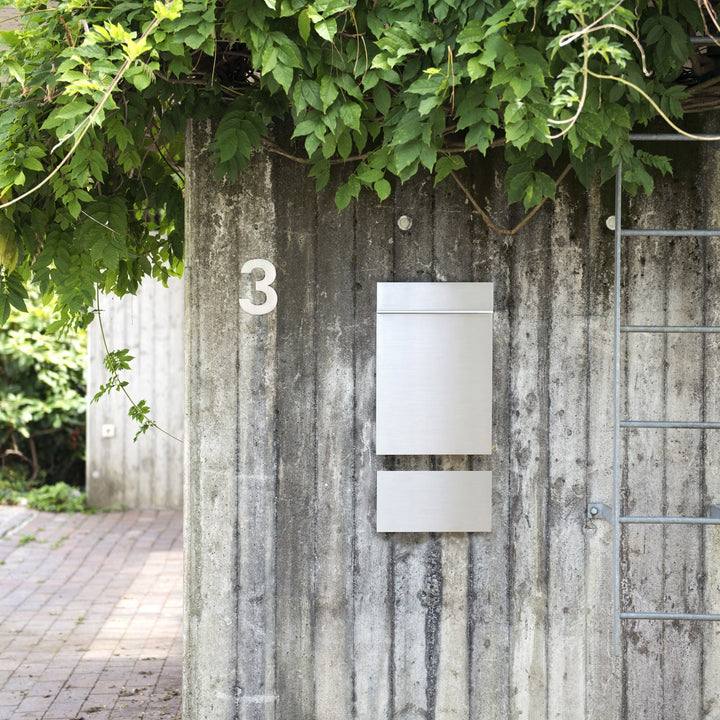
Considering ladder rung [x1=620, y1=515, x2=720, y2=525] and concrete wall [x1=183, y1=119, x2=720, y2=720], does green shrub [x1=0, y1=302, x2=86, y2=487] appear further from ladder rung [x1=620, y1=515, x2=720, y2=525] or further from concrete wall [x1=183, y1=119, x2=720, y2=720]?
ladder rung [x1=620, y1=515, x2=720, y2=525]

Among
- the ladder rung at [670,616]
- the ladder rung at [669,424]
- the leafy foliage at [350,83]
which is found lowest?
the ladder rung at [670,616]

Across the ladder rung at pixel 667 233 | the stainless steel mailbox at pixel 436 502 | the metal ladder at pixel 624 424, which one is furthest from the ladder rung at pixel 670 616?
the ladder rung at pixel 667 233

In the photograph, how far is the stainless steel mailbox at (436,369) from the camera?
146 inches

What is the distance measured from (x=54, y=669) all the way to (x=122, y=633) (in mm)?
779

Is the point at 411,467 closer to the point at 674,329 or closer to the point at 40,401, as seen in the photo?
the point at 674,329

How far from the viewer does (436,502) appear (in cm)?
373

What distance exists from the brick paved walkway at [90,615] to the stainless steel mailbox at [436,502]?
1950mm

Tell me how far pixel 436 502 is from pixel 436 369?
516 mm

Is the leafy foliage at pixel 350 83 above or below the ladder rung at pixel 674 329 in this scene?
above

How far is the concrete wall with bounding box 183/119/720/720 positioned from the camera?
12.3 feet

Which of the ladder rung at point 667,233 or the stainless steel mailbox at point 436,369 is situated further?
the stainless steel mailbox at point 436,369

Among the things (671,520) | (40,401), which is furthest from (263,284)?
(40,401)

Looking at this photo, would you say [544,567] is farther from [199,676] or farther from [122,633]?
[122,633]

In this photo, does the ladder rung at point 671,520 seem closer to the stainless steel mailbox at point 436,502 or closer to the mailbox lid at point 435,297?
the stainless steel mailbox at point 436,502
